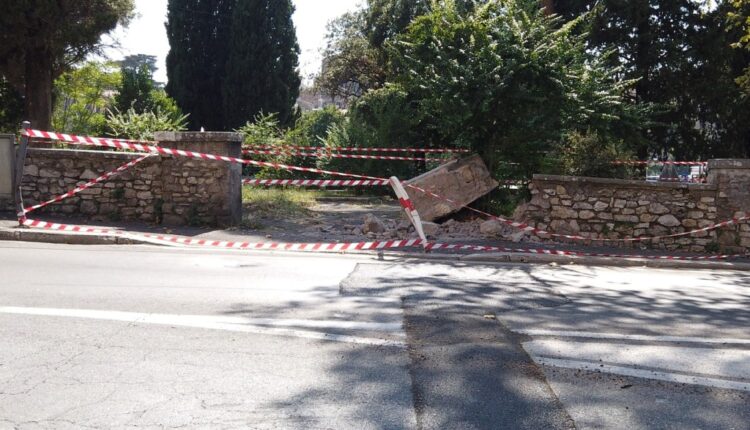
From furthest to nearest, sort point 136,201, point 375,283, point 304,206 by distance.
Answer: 1. point 304,206
2. point 136,201
3. point 375,283

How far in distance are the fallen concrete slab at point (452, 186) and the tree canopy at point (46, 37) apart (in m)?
13.2

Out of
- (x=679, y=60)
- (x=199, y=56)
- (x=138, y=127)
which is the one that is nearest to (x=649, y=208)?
(x=679, y=60)

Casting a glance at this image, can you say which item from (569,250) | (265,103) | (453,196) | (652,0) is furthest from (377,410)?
(265,103)

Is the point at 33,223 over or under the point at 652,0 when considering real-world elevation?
under

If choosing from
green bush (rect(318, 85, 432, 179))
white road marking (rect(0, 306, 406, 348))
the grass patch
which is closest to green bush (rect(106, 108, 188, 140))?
the grass patch

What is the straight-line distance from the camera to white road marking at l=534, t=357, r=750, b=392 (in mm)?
4848

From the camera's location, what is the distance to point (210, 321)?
6.11 meters

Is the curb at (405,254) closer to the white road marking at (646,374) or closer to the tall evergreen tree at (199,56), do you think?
the white road marking at (646,374)

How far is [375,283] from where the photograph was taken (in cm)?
820

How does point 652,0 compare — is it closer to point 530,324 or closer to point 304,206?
point 304,206

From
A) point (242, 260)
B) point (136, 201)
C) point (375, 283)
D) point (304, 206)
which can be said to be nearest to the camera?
point (375, 283)

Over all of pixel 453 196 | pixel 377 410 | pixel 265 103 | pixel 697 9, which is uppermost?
pixel 697 9

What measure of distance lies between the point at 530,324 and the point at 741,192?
27.0ft

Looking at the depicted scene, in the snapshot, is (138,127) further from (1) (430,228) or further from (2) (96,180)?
(1) (430,228)
